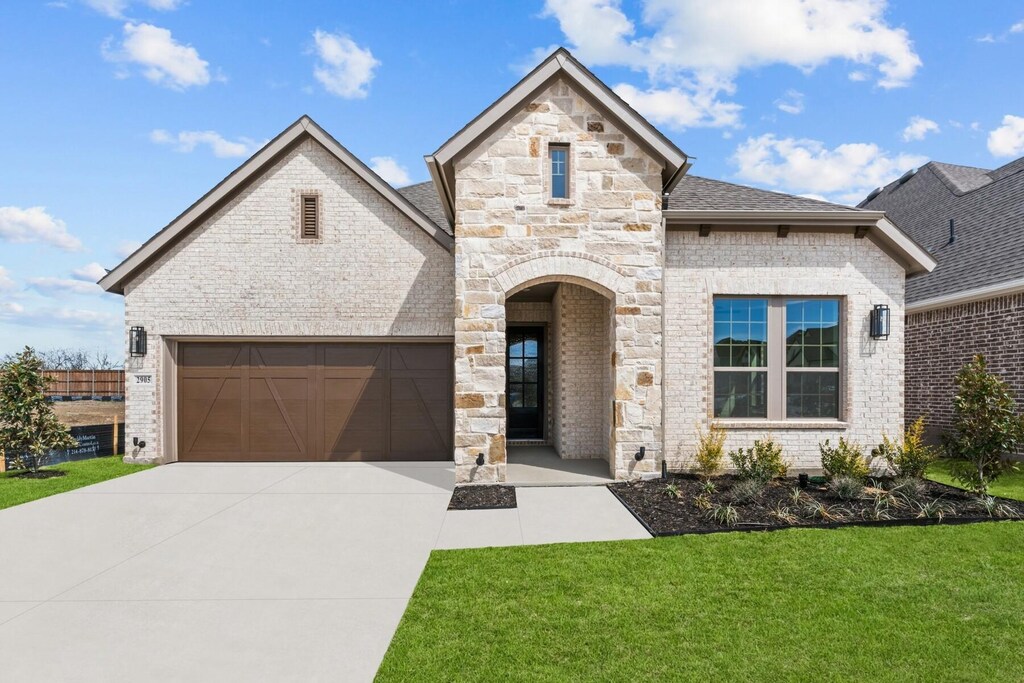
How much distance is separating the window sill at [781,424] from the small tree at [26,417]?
12823 mm

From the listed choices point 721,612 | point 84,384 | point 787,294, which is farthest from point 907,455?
point 84,384

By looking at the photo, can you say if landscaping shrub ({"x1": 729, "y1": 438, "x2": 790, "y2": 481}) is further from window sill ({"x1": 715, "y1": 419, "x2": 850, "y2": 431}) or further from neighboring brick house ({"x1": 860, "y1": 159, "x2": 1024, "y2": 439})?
neighboring brick house ({"x1": 860, "y1": 159, "x2": 1024, "y2": 439})

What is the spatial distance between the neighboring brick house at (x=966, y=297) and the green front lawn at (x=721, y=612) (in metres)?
7.64

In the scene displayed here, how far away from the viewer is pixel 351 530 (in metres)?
6.36

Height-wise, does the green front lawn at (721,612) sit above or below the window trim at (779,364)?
below

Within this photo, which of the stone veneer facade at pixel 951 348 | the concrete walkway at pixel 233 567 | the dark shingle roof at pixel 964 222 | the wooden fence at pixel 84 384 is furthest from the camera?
the wooden fence at pixel 84 384

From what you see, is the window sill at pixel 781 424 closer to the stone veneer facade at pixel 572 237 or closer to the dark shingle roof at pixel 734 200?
the stone veneer facade at pixel 572 237

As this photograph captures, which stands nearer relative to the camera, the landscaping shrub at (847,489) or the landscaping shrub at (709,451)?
the landscaping shrub at (847,489)

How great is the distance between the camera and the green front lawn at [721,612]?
11.3 ft

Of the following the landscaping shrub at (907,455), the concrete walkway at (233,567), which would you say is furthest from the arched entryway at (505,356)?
the landscaping shrub at (907,455)

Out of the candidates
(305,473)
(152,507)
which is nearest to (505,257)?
(305,473)

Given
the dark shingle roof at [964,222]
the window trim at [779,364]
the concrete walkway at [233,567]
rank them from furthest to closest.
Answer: the dark shingle roof at [964,222]
the window trim at [779,364]
the concrete walkway at [233,567]

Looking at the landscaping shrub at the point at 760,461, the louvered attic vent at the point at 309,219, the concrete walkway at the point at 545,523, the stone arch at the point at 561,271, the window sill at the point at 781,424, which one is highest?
the louvered attic vent at the point at 309,219

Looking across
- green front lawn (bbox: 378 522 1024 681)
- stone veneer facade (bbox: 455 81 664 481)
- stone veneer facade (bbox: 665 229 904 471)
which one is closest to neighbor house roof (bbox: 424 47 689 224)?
stone veneer facade (bbox: 455 81 664 481)
